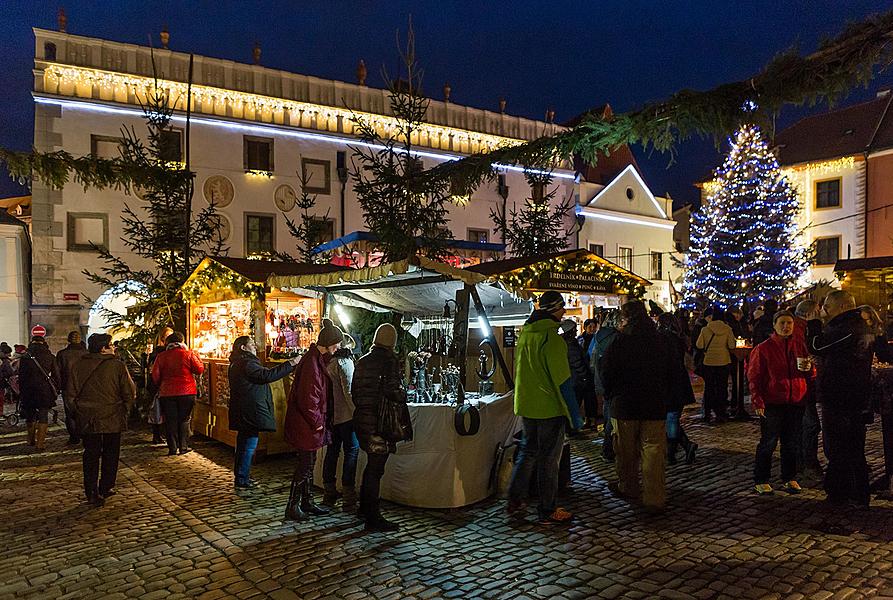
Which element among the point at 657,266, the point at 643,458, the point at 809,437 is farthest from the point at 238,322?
the point at 657,266

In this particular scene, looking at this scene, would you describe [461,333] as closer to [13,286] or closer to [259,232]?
[259,232]

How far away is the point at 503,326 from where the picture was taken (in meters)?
9.89

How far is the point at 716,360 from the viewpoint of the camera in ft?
35.0

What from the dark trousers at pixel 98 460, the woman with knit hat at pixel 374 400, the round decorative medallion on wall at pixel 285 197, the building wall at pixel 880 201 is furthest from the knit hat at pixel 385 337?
the building wall at pixel 880 201

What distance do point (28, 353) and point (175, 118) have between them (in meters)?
13.7

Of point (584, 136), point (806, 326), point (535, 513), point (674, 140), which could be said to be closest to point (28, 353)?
point (535, 513)

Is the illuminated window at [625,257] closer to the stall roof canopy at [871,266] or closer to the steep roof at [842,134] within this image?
the steep roof at [842,134]

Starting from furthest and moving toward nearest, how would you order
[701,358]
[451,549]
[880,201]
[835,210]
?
[835,210] → [880,201] → [701,358] → [451,549]

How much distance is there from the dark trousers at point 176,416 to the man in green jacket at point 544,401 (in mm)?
5675

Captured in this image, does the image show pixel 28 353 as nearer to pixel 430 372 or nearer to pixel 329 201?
pixel 430 372

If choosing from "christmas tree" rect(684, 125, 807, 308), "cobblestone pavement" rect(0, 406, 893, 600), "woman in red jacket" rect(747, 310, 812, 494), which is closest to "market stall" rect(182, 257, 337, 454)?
"cobblestone pavement" rect(0, 406, 893, 600)

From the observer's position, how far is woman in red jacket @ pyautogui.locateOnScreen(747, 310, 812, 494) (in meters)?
6.45

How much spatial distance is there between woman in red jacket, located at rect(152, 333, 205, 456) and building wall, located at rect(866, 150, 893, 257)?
3298 cm

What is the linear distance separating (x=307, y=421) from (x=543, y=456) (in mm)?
2280
